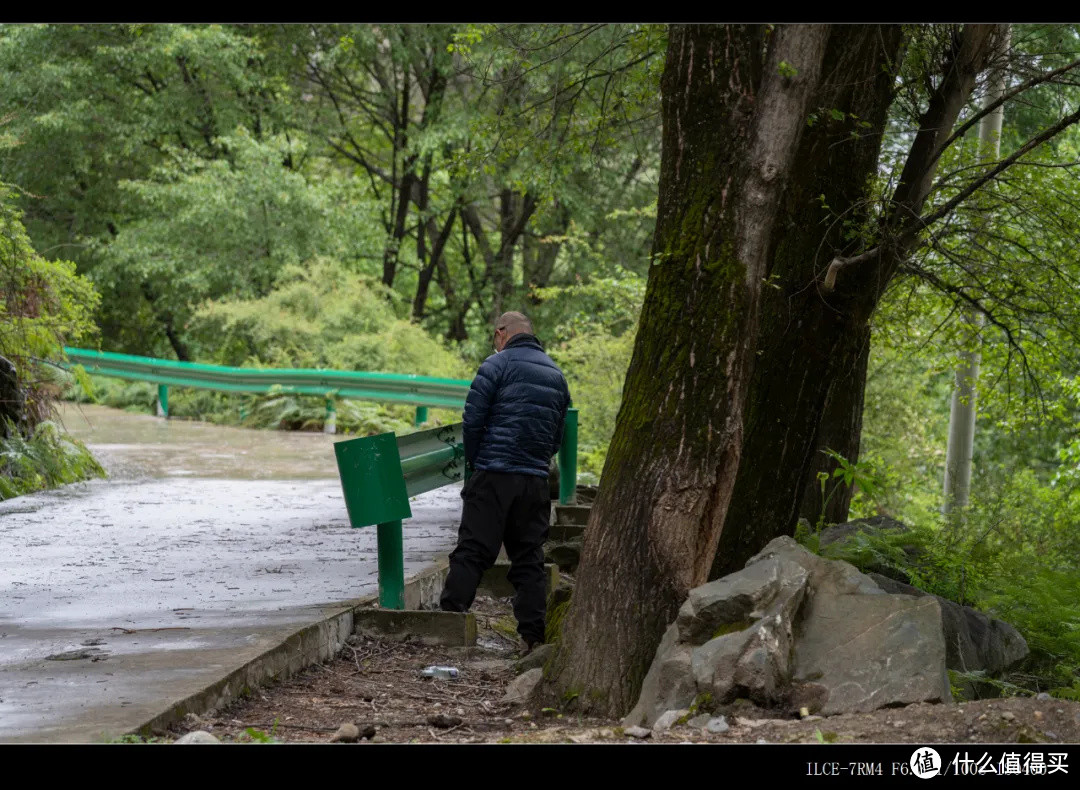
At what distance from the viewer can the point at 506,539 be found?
27.2ft

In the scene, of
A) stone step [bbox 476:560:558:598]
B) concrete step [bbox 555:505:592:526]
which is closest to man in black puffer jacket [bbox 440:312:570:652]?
stone step [bbox 476:560:558:598]

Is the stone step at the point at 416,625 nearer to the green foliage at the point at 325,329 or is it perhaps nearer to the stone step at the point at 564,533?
the stone step at the point at 564,533

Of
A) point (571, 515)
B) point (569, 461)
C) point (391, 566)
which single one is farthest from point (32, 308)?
point (391, 566)

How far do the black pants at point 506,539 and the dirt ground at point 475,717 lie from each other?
0.33 m

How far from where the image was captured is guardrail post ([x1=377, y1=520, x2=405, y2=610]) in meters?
7.90

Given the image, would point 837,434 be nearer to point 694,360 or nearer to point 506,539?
point 506,539

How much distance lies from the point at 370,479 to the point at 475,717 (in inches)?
69.5

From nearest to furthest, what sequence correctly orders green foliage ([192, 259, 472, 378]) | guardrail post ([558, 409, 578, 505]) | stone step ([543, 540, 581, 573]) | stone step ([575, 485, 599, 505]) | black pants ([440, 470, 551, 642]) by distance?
black pants ([440, 470, 551, 642]) → stone step ([543, 540, 581, 573]) → guardrail post ([558, 409, 578, 505]) → stone step ([575, 485, 599, 505]) → green foliage ([192, 259, 472, 378])

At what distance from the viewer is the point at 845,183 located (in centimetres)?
825

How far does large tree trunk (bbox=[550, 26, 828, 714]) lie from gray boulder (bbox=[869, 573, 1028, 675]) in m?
1.58

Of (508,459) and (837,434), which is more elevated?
(837,434)

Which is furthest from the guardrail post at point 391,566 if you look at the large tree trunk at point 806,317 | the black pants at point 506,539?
the large tree trunk at point 806,317

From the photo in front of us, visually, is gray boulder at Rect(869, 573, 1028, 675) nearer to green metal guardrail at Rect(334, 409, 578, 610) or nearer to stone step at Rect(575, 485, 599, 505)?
green metal guardrail at Rect(334, 409, 578, 610)
